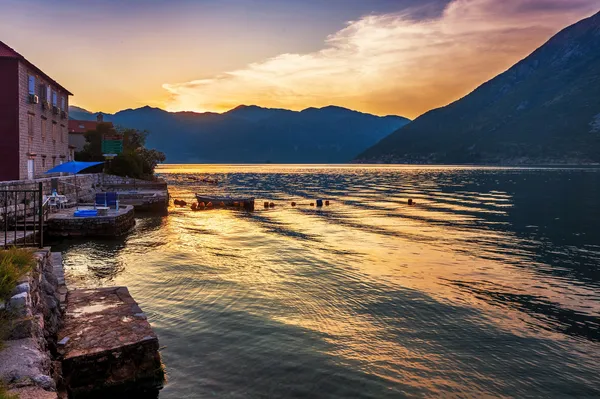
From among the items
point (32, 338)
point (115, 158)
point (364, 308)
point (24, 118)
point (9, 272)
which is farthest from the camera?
point (115, 158)

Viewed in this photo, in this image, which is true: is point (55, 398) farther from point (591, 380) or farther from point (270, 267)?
point (270, 267)

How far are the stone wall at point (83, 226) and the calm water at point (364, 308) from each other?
4.81 ft

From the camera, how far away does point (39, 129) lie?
1608 inches

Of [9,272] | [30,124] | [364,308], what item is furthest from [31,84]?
[364,308]

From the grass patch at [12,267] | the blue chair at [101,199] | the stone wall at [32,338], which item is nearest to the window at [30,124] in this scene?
the blue chair at [101,199]

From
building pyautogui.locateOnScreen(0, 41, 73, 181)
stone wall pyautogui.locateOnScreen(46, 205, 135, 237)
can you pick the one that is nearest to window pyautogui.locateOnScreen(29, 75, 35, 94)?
building pyautogui.locateOnScreen(0, 41, 73, 181)

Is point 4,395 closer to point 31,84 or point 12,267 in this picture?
point 12,267

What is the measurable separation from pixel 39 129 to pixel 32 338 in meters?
40.8

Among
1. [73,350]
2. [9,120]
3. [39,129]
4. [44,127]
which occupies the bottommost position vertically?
[73,350]

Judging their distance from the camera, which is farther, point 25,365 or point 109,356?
point 109,356

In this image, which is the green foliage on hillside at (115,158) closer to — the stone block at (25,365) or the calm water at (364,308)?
the calm water at (364,308)

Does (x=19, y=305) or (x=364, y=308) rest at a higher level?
(x=19, y=305)

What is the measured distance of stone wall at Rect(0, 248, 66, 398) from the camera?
238 inches

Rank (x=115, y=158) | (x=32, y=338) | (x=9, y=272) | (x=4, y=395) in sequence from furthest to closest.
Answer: (x=115, y=158) < (x=9, y=272) < (x=32, y=338) < (x=4, y=395)
